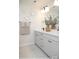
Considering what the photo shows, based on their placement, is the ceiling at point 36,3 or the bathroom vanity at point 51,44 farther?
the ceiling at point 36,3

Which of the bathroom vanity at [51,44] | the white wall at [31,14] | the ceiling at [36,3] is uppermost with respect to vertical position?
the ceiling at [36,3]

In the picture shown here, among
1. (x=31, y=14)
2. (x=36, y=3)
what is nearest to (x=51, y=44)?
(x=31, y=14)

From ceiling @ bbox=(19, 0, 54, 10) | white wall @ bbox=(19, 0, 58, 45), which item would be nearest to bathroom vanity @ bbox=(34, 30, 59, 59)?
white wall @ bbox=(19, 0, 58, 45)

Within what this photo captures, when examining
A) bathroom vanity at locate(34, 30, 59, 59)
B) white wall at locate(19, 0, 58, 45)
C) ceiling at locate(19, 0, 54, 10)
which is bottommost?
bathroom vanity at locate(34, 30, 59, 59)

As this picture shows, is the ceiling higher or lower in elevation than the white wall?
higher

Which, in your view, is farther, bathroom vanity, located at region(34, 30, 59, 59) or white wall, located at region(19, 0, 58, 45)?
white wall, located at region(19, 0, 58, 45)

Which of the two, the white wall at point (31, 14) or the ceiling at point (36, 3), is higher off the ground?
the ceiling at point (36, 3)

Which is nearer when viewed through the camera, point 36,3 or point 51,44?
point 51,44

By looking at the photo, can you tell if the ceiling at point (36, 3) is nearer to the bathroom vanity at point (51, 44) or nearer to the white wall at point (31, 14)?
the white wall at point (31, 14)

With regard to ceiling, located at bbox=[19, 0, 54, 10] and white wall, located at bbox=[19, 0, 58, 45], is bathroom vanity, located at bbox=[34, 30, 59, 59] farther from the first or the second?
ceiling, located at bbox=[19, 0, 54, 10]

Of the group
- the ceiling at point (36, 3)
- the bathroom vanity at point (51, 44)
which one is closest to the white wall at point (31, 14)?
the ceiling at point (36, 3)

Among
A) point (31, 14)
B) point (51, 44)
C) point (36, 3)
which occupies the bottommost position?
point (51, 44)

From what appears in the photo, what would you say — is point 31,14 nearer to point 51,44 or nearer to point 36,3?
point 36,3
